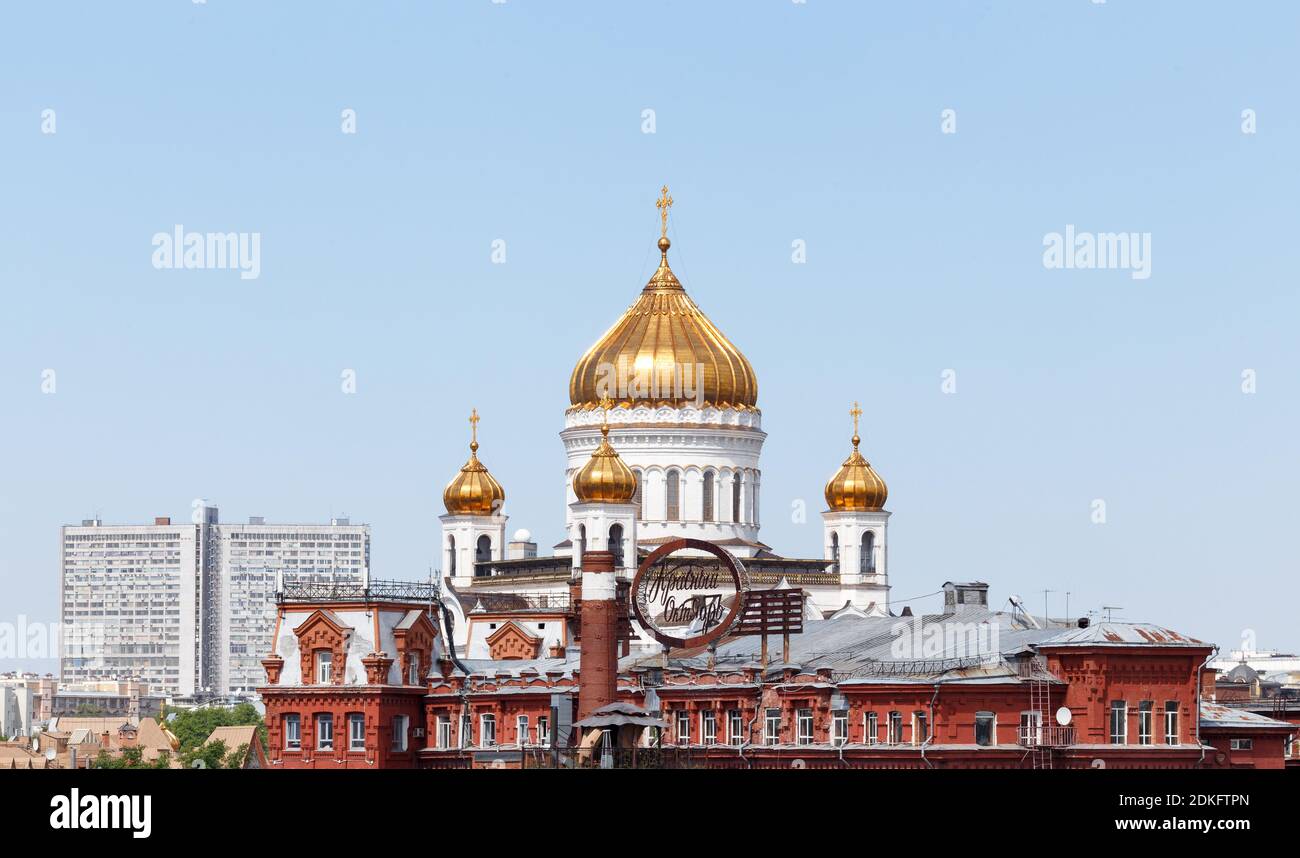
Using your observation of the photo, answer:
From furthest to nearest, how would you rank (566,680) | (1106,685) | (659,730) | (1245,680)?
(1245,680)
(566,680)
(659,730)
(1106,685)

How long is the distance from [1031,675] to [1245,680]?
56.2 metres

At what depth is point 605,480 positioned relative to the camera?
4122 inches

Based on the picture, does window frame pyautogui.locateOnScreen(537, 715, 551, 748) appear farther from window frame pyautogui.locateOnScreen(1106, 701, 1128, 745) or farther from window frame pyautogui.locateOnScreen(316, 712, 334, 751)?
window frame pyautogui.locateOnScreen(1106, 701, 1128, 745)

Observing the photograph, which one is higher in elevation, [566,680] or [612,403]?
[612,403]

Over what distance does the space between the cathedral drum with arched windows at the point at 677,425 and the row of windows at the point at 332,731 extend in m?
20.7

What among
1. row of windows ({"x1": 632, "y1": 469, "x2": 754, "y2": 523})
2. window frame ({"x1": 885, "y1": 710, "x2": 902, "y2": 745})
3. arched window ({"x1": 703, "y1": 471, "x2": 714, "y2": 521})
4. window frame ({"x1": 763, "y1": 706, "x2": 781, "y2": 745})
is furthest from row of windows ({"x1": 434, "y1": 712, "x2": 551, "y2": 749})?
arched window ({"x1": 703, "y1": 471, "x2": 714, "y2": 521})

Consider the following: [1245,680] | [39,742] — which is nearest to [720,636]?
[1245,680]

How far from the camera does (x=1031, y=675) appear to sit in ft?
266

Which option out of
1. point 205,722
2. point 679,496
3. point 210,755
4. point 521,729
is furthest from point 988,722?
point 205,722

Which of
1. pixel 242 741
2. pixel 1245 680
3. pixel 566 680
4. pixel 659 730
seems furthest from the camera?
pixel 242 741

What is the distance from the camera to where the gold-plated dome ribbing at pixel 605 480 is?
105m

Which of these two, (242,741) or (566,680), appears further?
(242,741)

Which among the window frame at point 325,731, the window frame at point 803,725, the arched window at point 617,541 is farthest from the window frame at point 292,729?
the window frame at point 803,725
